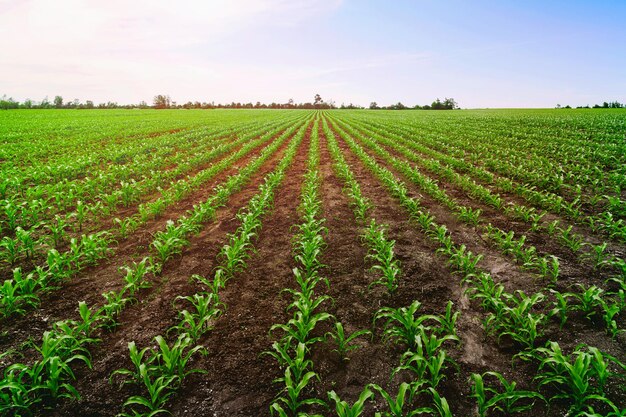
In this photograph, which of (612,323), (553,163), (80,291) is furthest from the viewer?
(553,163)

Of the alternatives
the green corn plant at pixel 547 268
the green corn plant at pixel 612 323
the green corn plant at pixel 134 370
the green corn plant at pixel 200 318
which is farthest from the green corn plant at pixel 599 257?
the green corn plant at pixel 134 370

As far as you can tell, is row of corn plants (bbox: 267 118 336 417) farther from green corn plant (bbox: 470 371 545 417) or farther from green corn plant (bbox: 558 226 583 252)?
green corn plant (bbox: 558 226 583 252)

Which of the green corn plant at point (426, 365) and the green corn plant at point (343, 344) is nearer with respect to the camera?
the green corn plant at point (426, 365)

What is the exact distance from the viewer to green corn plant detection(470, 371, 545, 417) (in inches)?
106

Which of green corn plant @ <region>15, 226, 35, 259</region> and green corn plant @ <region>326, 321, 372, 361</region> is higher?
green corn plant @ <region>15, 226, 35, 259</region>

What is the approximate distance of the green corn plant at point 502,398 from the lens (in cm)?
268

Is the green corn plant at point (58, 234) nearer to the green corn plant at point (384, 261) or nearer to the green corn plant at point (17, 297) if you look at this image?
the green corn plant at point (17, 297)

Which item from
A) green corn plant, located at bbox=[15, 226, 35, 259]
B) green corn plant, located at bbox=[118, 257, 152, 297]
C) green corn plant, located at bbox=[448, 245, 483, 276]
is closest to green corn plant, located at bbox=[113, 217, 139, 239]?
green corn plant, located at bbox=[15, 226, 35, 259]

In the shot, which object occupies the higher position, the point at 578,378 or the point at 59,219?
the point at 59,219

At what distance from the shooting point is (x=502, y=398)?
266 centimetres

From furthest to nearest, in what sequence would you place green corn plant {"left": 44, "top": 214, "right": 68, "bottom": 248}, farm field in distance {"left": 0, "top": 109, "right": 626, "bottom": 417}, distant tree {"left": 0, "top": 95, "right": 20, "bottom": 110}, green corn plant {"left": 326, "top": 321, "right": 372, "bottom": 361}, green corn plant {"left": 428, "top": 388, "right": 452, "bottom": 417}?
1. distant tree {"left": 0, "top": 95, "right": 20, "bottom": 110}
2. green corn plant {"left": 44, "top": 214, "right": 68, "bottom": 248}
3. green corn plant {"left": 326, "top": 321, "right": 372, "bottom": 361}
4. farm field in distance {"left": 0, "top": 109, "right": 626, "bottom": 417}
5. green corn plant {"left": 428, "top": 388, "right": 452, "bottom": 417}

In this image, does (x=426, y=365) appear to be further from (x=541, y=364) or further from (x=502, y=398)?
(x=541, y=364)

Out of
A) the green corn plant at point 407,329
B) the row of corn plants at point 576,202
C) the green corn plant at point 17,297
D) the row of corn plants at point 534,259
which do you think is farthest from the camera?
the row of corn plants at point 576,202

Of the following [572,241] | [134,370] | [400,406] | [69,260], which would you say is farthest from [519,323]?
[69,260]
